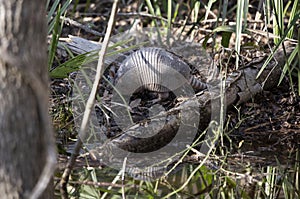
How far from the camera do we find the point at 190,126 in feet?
7.70

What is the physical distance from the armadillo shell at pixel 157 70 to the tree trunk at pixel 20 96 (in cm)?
157

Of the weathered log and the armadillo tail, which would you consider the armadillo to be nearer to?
the armadillo tail

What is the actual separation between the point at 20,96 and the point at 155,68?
1.62 meters

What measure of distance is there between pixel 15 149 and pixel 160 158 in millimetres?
1139

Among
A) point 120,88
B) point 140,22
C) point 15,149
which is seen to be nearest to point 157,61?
point 120,88

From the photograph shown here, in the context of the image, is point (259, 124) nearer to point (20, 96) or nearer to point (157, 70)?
point (157, 70)

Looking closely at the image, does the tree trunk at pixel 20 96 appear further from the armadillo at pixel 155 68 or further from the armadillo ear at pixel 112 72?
the armadillo ear at pixel 112 72

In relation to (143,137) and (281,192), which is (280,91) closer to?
(143,137)

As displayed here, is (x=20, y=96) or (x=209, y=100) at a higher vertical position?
(x=20, y=96)

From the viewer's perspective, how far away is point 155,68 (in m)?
2.68

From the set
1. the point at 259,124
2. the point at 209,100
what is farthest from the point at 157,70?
the point at 259,124

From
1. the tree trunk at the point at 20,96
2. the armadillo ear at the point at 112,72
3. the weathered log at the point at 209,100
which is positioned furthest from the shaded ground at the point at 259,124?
the tree trunk at the point at 20,96

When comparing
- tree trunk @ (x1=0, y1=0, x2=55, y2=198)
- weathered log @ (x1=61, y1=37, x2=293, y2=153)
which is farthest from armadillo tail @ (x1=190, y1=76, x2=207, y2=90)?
tree trunk @ (x1=0, y1=0, x2=55, y2=198)

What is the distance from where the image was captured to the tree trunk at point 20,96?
106cm
